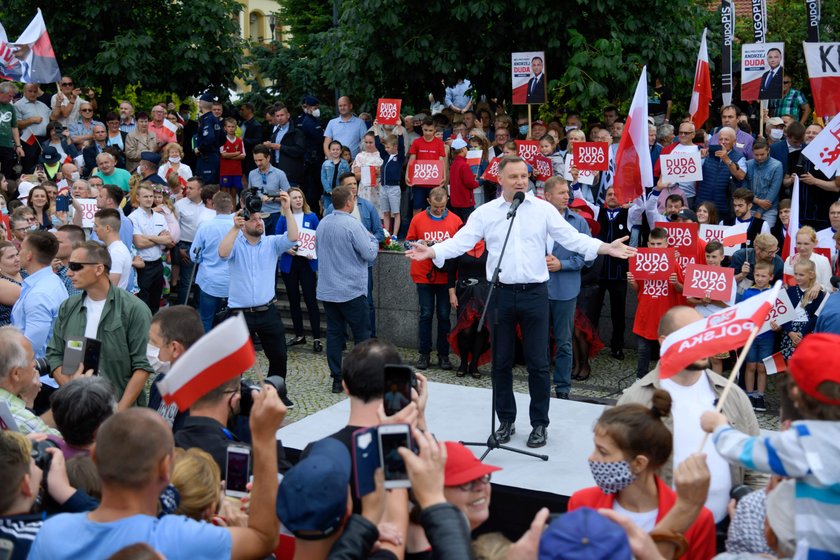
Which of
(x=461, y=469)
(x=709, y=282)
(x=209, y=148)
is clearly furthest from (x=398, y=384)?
(x=209, y=148)

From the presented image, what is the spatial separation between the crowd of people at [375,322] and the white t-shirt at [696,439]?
0.01m

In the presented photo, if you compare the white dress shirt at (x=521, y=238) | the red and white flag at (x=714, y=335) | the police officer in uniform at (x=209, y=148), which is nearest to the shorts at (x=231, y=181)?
the police officer in uniform at (x=209, y=148)

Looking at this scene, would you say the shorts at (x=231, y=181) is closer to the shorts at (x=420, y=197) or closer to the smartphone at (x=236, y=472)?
the shorts at (x=420, y=197)

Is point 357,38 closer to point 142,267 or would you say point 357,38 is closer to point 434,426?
point 142,267

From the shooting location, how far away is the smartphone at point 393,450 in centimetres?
312

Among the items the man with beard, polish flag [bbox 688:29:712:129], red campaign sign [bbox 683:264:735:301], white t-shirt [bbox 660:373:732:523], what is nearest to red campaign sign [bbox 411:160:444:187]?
polish flag [bbox 688:29:712:129]

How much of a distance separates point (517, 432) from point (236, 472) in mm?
4362

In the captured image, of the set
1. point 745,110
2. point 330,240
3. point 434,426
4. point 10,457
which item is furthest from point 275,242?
point 745,110

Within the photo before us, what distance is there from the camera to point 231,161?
16.1 m

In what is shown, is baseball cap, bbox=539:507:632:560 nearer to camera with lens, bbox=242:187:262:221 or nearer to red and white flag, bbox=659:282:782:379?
red and white flag, bbox=659:282:782:379

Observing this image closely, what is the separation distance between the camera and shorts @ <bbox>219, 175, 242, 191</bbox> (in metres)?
16.2

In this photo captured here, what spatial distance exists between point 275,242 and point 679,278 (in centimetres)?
390

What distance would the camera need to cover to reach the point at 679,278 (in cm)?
993

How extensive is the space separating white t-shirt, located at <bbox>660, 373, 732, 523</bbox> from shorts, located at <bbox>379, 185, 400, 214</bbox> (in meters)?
9.84
